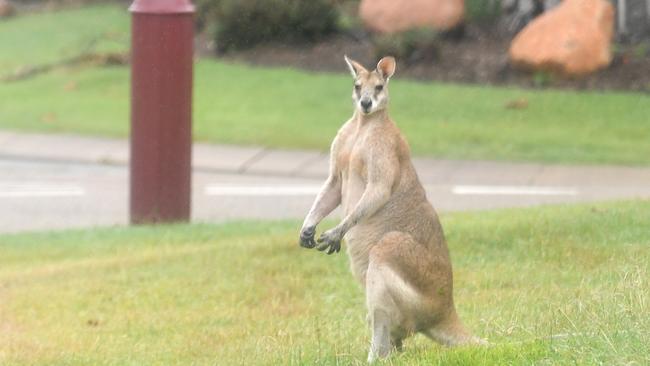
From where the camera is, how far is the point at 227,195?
15.6m

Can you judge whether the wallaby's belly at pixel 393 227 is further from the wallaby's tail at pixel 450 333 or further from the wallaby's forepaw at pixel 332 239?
the wallaby's tail at pixel 450 333

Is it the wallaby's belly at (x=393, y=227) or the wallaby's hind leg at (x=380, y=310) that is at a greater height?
the wallaby's belly at (x=393, y=227)

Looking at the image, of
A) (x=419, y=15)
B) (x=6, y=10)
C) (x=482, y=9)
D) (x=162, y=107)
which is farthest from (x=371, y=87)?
(x=6, y=10)

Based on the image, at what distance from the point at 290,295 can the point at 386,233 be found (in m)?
2.90

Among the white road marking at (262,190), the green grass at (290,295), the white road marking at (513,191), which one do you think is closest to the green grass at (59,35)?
the white road marking at (262,190)

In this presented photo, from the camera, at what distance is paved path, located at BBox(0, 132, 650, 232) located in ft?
48.1

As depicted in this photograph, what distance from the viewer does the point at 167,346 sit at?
315 inches

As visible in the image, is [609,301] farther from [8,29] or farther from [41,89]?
[8,29]

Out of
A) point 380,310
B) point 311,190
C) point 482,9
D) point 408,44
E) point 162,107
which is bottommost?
point 311,190

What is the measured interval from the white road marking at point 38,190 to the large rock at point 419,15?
794cm

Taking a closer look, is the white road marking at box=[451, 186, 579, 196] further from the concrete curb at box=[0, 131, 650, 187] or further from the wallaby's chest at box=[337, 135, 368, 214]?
the wallaby's chest at box=[337, 135, 368, 214]

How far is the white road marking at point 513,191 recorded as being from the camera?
15.1m

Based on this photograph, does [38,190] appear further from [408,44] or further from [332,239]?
[332,239]

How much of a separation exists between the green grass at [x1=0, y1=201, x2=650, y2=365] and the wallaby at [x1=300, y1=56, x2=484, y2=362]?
0.58 ft
